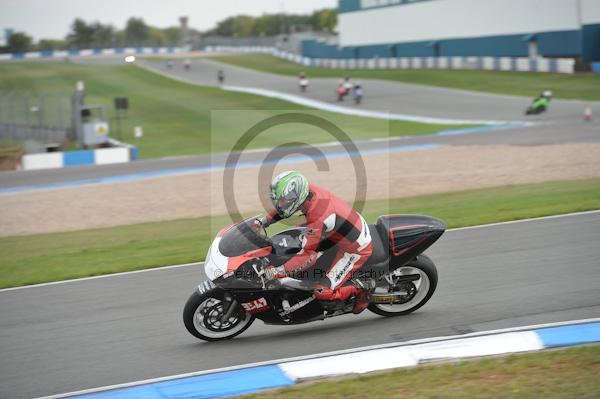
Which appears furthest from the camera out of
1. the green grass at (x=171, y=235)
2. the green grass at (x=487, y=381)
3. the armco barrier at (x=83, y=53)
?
the armco barrier at (x=83, y=53)

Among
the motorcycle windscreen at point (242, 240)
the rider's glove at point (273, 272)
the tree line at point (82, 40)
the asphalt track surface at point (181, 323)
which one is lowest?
the asphalt track surface at point (181, 323)

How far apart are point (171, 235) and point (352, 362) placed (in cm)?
832

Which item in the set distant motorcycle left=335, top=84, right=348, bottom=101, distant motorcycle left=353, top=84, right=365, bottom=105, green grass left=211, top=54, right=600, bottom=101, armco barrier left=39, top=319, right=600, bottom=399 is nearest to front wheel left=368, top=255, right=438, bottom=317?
armco barrier left=39, top=319, right=600, bottom=399

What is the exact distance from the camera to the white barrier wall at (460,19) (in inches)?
1902

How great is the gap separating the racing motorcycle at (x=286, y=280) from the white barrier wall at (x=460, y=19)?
42790 millimetres

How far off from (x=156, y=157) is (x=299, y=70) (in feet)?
152

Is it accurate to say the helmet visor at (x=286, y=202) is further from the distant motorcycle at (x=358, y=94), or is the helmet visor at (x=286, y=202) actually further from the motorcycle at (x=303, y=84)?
the motorcycle at (x=303, y=84)

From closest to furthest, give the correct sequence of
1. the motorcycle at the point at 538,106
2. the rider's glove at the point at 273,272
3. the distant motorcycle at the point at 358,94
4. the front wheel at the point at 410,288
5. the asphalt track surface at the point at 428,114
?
1. the rider's glove at the point at 273,272
2. the front wheel at the point at 410,288
3. the asphalt track surface at the point at 428,114
4. the motorcycle at the point at 538,106
5. the distant motorcycle at the point at 358,94

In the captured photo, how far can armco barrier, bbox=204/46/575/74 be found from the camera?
48406 mm

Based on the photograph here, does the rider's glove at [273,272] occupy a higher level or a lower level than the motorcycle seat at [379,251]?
lower

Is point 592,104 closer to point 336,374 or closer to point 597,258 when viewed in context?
point 597,258

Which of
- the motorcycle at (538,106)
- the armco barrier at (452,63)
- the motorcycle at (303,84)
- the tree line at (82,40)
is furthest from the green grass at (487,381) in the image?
the tree line at (82,40)

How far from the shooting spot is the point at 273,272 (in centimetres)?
769

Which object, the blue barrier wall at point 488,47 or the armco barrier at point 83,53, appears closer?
the blue barrier wall at point 488,47
